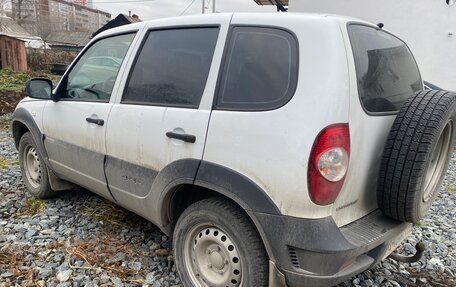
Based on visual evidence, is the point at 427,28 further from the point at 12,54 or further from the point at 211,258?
the point at 12,54

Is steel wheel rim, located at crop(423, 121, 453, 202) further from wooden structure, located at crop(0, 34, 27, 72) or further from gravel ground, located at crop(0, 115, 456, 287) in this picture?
wooden structure, located at crop(0, 34, 27, 72)

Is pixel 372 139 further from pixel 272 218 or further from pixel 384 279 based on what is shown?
pixel 384 279

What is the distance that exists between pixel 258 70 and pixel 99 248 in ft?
6.88

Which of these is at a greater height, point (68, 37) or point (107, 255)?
point (107, 255)

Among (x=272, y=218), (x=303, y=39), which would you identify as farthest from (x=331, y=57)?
(x=272, y=218)

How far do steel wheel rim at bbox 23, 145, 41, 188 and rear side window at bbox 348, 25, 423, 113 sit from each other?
3.46 metres

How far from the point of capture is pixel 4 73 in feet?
52.3

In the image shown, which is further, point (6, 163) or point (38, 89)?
point (6, 163)

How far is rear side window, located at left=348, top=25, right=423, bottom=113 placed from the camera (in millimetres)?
2020

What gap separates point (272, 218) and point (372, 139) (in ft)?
2.38

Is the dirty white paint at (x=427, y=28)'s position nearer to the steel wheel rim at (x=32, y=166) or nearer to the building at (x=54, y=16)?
the steel wheel rim at (x=32, y=166)

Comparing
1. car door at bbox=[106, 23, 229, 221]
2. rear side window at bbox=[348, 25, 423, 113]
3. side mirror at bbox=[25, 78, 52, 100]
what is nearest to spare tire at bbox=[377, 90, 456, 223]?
rear side window at bbox=[348, 25, 423, 113]

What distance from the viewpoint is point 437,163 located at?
2527 millimetres

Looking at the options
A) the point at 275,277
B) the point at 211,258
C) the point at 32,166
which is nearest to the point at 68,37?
the point at 32,166
